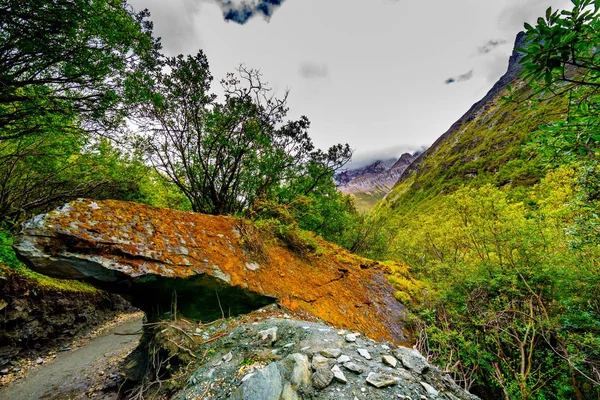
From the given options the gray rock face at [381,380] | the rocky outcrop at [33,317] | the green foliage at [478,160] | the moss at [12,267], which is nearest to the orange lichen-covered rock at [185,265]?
the gray rock face at [381,380]

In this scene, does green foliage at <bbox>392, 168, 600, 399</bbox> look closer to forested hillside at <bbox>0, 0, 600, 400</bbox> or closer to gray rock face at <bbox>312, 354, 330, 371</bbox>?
forested hillside at <bbox>0, 0, 600, 400</bbox>

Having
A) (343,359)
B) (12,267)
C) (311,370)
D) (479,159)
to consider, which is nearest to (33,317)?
Result: (12,267)

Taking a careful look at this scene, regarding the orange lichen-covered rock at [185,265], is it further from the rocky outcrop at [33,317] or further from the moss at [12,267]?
the rocky outcrop at [33,317]

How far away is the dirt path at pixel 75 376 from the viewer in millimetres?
7062

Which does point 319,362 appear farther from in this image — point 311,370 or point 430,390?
point 430,390

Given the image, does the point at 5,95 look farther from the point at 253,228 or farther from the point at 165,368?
the point at 165,368

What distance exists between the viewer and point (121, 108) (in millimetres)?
9086

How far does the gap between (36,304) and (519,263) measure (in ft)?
57.9

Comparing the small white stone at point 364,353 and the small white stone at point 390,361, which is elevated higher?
the small white stone at point 364,353

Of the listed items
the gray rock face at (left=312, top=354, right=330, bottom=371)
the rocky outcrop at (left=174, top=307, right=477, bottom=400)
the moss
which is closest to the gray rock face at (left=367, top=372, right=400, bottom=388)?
the rocky outcrop at (left=174, top=307, right=477, bottom=400)

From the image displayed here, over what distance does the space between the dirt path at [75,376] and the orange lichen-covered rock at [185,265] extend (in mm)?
3925

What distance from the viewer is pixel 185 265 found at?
15.3 feet

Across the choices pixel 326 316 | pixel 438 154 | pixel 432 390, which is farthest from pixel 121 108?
pixel 438 154

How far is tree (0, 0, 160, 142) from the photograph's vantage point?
19.9 feet
